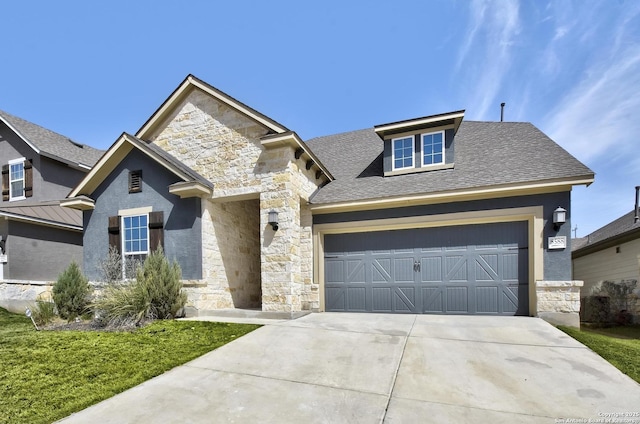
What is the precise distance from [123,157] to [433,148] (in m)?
10.1

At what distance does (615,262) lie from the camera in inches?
415

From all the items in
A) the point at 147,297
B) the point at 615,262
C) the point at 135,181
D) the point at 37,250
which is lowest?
the point at 147,297

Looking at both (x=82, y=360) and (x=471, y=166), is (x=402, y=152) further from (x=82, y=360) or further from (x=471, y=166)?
(x=82, y=360)

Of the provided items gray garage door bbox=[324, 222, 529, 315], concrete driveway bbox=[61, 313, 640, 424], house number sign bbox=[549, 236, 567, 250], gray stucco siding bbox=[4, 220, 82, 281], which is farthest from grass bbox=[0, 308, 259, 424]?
house number sign bbox=[549, 236, 567, 250]

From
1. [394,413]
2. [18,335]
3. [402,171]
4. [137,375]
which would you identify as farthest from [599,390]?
[18,335]

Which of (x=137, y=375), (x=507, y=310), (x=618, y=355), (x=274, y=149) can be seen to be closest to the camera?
(x=137, y=375)

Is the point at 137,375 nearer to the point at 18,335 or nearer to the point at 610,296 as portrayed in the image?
the point at 18,335

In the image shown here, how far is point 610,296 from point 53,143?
2416cm

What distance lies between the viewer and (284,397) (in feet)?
12.0

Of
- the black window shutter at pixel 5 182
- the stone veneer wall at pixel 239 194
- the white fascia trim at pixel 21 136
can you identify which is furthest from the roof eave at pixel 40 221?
the stone veneer wall at pixel 239 194

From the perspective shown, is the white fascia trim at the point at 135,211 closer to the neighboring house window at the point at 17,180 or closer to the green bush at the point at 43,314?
the green bush at the point at 43,314

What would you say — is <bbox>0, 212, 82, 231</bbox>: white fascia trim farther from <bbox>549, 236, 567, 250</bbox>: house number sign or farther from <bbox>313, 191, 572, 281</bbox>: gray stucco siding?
<bbox>549, 236, 567, 250</bbox>: house number sign

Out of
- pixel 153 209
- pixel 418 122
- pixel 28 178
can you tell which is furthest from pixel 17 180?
pixel 418 122

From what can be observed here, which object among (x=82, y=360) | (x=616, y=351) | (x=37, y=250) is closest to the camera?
(x=82, y=360)
